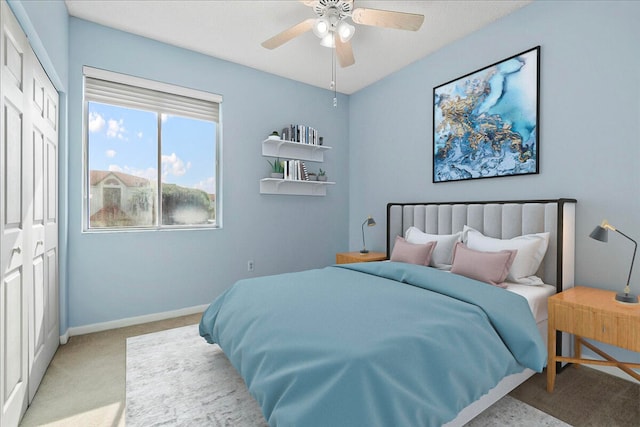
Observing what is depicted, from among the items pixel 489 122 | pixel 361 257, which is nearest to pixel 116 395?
pixel 361 257

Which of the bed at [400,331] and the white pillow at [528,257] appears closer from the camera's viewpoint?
the bed at [400,331]

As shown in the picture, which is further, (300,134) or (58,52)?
(300,134)

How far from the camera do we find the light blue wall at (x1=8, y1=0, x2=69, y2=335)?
1699 mm

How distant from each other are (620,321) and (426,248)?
1360 mm

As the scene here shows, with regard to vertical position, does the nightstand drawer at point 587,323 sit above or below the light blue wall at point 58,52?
below

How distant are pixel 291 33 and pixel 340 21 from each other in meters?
0.38

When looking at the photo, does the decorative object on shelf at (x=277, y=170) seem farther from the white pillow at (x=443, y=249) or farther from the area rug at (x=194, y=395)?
the area rug at (x=194, y=395)

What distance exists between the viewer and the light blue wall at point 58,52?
1699 mm

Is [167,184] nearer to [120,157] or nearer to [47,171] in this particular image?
[120,157]

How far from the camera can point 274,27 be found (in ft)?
9.53

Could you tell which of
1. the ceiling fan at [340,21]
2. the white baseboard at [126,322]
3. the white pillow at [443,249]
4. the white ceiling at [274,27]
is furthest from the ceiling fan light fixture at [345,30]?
the white baseboard at [126,322]

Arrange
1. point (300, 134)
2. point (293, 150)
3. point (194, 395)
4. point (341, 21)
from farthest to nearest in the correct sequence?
point (293, 150) < point (300, 134) < point (341, 21) < point (194, 395)

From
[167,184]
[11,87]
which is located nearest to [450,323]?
[11,87]

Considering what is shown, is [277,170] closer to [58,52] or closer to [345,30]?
[345,30]
